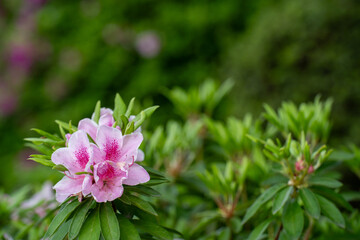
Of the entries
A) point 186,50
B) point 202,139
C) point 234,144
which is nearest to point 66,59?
point 186,50

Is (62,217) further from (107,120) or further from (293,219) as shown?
(293,219)

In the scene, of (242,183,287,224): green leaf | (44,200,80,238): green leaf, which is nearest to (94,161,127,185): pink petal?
(44,200,80,238): green leaf

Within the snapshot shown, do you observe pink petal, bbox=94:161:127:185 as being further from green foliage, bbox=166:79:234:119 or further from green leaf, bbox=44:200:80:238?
green foliage, bbox=166:79:234:119

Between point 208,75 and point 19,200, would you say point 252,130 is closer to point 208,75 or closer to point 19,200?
point 19,200

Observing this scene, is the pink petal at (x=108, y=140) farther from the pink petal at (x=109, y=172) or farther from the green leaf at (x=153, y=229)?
the green leaf at (x=153, y=229)

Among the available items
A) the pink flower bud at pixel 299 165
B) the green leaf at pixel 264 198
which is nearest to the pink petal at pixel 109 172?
the green leaf at pixel 264 198
